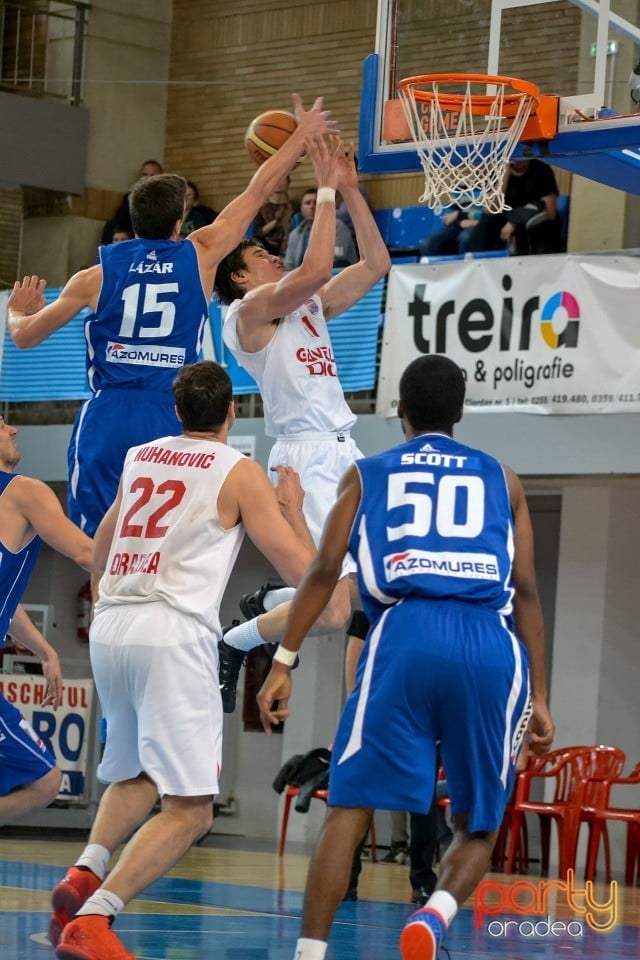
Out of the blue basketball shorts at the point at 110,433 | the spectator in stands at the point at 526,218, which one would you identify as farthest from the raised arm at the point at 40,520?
the spectator in stands at the point at 526,218

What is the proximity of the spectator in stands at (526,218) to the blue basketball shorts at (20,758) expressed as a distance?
27.8ft

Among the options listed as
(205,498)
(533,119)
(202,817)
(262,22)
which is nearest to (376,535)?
(205,498)

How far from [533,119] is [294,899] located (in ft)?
15.8

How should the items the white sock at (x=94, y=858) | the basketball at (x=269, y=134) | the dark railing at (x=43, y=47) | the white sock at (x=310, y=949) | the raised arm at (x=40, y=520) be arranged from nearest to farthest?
the white sock at (x=310, y=949), the white sock at (x=94, y=858), the raised arm at (x=40, y=520), the basketball at (x=269, y=134), the dark railing at (x=43, y=47)

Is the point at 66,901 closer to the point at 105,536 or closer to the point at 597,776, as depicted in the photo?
the point at 105,536

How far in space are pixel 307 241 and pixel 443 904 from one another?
1090 centimetres

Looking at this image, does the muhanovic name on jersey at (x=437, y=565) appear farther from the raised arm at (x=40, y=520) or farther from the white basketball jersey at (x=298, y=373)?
the white basketball jersey at (x=298, y=373)

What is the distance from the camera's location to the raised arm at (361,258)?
765cm

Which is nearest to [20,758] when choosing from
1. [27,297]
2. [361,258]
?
[27,297]

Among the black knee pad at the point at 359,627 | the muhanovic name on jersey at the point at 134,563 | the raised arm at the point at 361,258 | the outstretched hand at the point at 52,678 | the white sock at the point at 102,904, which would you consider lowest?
the white sock at the point at 102,904

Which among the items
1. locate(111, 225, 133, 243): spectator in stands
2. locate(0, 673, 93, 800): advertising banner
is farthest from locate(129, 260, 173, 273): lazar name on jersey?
locate(111, 225, 133, 243): spectator in stands

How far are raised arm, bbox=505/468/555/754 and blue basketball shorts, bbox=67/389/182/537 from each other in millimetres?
2529

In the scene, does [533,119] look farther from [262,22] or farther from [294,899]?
[262,22]

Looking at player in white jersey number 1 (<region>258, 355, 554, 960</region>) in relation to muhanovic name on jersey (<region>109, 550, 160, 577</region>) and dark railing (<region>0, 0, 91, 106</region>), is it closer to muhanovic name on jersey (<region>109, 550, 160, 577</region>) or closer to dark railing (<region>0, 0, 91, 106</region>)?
muhanovic name on jersey (<region>109, 550, 160, 577</region>)
